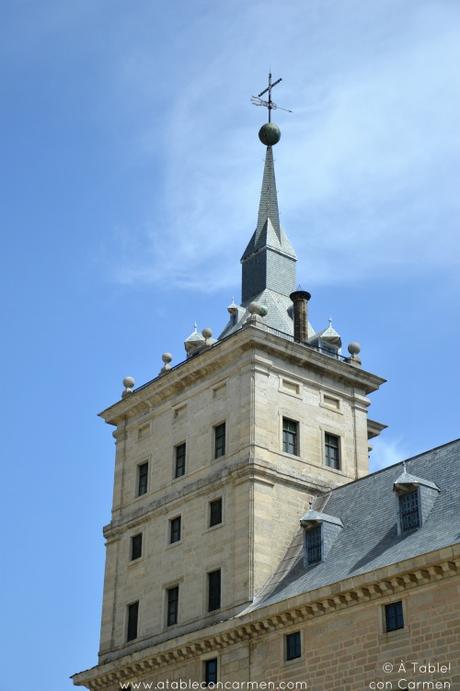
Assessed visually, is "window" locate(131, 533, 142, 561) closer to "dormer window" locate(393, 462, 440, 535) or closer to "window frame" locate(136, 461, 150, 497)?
"window frame" locate(136, 461, 150, 497)

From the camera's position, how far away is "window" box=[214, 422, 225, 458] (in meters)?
50.4

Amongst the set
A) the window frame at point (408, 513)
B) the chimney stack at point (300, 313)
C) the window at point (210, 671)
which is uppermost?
the chimney stack at point (300, 313)

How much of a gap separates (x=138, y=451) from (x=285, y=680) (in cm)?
1619

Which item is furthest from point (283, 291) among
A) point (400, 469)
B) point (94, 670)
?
point (94, 670)

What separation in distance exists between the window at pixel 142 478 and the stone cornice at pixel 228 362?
2.66m

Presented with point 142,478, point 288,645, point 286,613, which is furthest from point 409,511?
point 142,478

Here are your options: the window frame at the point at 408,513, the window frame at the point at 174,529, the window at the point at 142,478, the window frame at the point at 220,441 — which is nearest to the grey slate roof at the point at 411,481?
the window frame at the point at 408,513

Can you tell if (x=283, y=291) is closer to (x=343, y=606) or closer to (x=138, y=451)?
(x=138, y=451)

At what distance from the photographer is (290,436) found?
50.7m

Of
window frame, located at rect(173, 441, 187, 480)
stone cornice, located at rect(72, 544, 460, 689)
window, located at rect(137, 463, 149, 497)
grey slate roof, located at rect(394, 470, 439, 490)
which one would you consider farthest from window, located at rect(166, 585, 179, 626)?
grey slate roof, located at rect(394, 470, 439, 490)

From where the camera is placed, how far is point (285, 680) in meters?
41.8

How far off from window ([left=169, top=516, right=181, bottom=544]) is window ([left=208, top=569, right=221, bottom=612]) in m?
3.08

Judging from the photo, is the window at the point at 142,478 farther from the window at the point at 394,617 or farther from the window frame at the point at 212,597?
the window at the point at 394,617

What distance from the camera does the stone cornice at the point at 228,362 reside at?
50.5 metres
